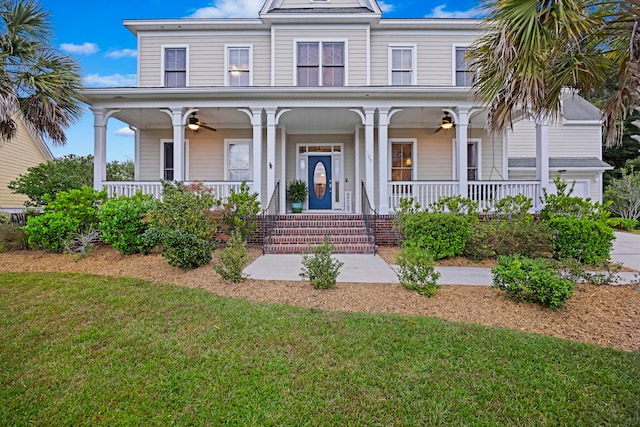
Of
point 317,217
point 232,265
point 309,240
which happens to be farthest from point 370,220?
point 232,265

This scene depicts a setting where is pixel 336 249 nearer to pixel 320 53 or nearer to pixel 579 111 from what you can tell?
pixel 320 53

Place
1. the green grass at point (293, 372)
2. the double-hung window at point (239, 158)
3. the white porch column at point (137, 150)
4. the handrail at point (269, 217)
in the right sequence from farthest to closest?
the double-hung window at point (239, 158) → the white porch column at point (137, 150) → the handrail at point (269, 217) → the green grass at point (293, 372)

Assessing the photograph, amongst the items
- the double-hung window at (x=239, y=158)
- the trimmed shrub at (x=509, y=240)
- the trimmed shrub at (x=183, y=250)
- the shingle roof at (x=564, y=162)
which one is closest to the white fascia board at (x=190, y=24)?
the double-hung window at (x=239, y=158)

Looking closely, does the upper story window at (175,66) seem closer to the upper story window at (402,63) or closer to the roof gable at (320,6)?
the roof gable at (320,6)

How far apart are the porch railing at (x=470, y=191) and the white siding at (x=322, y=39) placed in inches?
173

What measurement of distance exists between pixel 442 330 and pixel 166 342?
2754 millimetres

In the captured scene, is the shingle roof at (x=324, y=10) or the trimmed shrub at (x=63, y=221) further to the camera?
the shingle roof at (x=324, y=10)

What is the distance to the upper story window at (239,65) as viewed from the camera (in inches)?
458

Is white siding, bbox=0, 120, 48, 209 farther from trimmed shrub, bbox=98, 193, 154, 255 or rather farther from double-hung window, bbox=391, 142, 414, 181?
double-hung window, bbox=391, 142, 414, 181

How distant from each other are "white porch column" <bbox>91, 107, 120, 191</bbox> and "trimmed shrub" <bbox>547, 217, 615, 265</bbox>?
11616mm

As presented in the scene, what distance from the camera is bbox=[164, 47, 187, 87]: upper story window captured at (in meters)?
11.7

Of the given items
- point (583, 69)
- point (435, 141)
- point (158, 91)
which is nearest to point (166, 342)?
point (583, 69)

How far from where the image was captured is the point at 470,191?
31.2 feet

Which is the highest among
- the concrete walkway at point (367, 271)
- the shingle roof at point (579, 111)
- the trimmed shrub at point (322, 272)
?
the shingle roof at point (579, 111)
